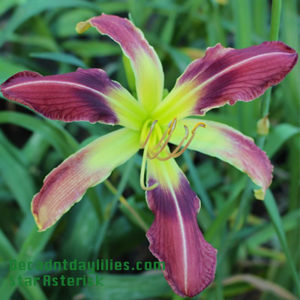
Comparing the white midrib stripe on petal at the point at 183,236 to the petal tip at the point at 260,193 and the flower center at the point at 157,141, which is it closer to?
the flower center at the point at 157,141

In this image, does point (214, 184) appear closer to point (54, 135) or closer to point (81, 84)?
point (54, 135)

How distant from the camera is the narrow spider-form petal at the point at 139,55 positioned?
84 centimetres

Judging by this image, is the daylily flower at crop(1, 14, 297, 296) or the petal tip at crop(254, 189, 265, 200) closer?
the daylily flower at crop(1, 14, 297, 296)

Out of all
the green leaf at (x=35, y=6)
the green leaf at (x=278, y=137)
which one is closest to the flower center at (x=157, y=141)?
the green leaf at (x=278, y=137)

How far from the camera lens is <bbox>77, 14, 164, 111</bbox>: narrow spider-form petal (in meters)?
0.84

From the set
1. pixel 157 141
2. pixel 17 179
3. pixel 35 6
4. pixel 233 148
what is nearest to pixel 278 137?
pixel 233 148

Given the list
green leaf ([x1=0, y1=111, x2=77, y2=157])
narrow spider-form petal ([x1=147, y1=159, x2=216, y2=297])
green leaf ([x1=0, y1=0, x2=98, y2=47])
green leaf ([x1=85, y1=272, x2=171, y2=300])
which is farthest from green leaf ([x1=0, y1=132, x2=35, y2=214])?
narrow spider-form petal ([x1=147, y1=159, x2=216, y2=297])

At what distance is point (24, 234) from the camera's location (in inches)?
46.3

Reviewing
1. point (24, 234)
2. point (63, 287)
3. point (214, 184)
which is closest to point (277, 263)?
point (214, 184)

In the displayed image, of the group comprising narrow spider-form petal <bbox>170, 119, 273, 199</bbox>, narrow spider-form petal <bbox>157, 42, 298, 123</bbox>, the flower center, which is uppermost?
narrow spider-form petal <bbox>157, 42, 298, 123</bbox>

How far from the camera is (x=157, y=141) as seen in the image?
2.90ft

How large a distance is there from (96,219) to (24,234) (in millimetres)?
194

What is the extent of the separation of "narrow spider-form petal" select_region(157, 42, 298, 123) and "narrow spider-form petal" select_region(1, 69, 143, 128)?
0.08m

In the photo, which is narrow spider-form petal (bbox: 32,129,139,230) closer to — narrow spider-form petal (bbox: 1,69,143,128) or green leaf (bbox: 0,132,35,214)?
narrow spider-form petal (bbox: 1,69,143,128)
